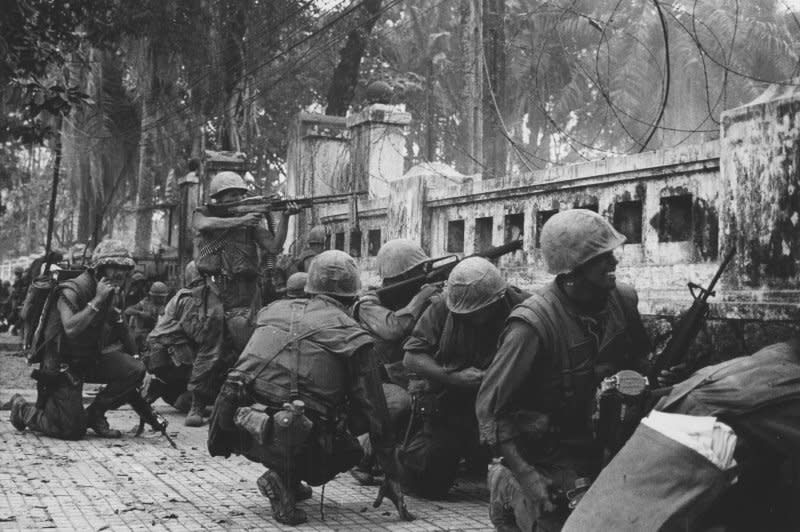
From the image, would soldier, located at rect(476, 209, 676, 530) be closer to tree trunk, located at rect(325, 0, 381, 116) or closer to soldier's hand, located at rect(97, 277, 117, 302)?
soldier's hand, located at rect(97, 277, 117, 302)

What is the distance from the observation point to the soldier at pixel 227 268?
9.18 meters

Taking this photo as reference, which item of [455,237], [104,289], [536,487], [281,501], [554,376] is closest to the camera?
[536,487]

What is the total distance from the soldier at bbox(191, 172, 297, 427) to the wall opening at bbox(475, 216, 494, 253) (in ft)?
6.39

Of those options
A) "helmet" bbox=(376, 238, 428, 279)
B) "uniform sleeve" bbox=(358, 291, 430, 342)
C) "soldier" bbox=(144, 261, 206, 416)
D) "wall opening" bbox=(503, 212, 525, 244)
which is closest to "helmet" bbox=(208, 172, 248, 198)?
"soldier" bbox=(144, 261, 206, 416)

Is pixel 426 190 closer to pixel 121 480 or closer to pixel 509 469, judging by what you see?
pixel 121 480

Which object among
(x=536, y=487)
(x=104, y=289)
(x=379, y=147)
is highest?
(x=379, y=147)

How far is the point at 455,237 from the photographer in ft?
29.2

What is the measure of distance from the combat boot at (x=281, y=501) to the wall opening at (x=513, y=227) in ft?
10.7

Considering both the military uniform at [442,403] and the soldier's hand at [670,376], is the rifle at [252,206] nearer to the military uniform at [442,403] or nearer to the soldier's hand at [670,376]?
the military uniform at [442,403]

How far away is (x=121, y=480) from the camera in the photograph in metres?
6.49

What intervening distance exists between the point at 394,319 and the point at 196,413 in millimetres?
3207

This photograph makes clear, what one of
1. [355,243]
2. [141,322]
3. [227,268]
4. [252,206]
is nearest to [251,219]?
[252,206]

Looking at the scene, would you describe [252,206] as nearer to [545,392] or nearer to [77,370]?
[77,370]

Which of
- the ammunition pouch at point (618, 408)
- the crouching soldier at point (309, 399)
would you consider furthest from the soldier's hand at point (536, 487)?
the crouching soldier at point (309, 399)
